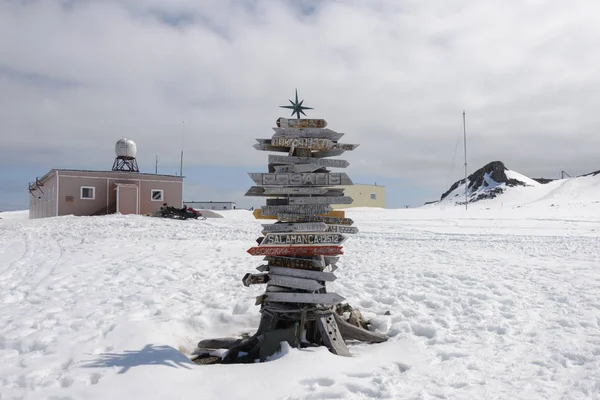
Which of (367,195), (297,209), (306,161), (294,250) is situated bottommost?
(294,250)

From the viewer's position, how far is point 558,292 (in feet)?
28.9

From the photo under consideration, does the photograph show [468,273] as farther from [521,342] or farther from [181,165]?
[181,165]

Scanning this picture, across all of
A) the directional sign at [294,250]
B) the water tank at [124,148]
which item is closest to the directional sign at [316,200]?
the directional sign at [294,250]

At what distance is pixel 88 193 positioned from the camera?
36.3m

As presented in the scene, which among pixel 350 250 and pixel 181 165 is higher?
pixel 181 165

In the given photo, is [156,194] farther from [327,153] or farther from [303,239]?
[303,239]

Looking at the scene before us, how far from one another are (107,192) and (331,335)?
34.3 meters

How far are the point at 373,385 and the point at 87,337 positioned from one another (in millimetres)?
3986

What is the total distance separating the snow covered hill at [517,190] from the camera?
5488cm

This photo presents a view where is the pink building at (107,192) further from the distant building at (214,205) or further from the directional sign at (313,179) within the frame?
the directional sign at (313,179)

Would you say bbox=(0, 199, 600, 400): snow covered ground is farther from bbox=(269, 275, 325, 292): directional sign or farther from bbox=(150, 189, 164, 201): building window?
bbox=(150, 189, 164, 201): building window

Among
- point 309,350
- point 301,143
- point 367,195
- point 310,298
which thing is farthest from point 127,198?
point 367,195

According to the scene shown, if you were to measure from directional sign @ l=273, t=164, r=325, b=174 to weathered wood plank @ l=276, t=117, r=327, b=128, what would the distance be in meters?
0.55

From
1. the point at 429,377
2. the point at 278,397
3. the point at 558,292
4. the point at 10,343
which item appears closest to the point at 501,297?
the point at 558,292
